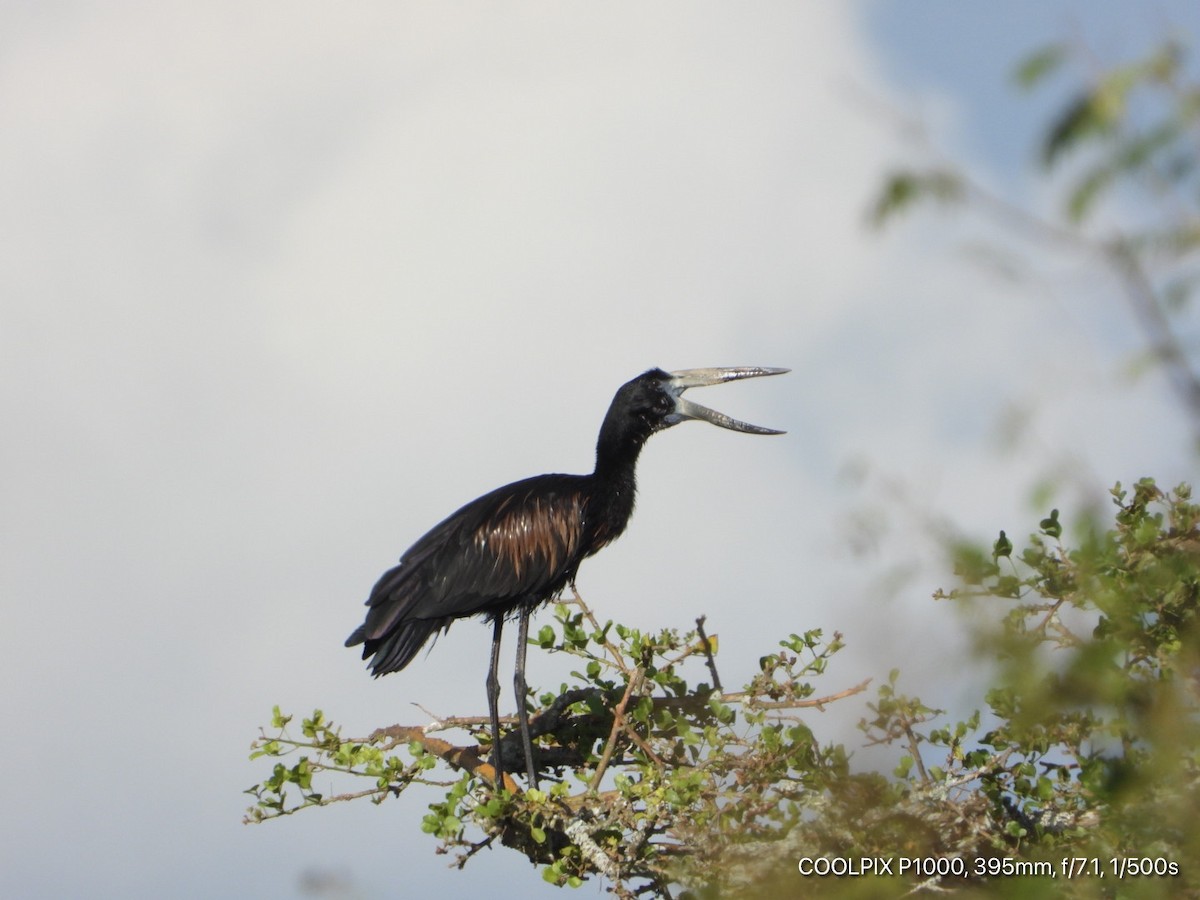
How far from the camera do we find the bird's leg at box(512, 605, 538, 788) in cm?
607

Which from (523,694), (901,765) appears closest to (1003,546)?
(901,765)

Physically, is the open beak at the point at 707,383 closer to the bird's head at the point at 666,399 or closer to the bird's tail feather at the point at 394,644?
the bird's head at the point at 666,399

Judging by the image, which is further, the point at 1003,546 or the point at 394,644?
the point at 394,644

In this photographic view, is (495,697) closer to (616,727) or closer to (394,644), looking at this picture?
(394,644)

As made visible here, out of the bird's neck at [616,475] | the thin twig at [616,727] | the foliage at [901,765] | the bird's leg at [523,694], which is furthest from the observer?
the bird's neck at [616,475]

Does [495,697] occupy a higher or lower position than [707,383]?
lower

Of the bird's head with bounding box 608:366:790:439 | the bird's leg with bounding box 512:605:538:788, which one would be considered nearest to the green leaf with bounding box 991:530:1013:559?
the bird's leg with bounding box 512:605:538:788

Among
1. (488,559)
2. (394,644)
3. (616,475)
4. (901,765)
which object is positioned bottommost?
(901,765)

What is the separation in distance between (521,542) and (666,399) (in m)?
1.34

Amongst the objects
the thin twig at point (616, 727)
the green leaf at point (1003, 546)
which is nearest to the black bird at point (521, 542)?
the thin twig at point (616, 727)

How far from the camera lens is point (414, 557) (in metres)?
7.41

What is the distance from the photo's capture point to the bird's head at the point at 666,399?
27.1ft

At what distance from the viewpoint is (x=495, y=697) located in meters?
7.16

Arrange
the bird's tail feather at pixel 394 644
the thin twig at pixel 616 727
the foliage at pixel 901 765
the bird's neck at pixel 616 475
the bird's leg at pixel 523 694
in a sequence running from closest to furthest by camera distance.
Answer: the foliage at pixel 901 765, the thin twig at pixel 616 727, the bird's leg at pixel 523 694, the bird's tail feather at pixel 394 644, the bird's neck at pixel 616 475
